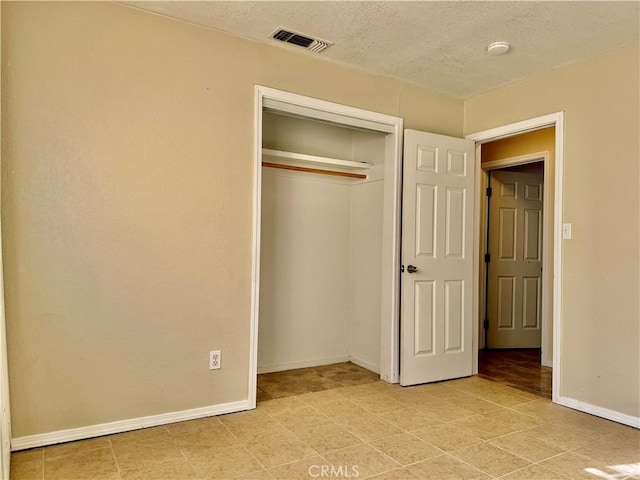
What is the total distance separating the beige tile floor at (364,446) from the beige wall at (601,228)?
0.96ft

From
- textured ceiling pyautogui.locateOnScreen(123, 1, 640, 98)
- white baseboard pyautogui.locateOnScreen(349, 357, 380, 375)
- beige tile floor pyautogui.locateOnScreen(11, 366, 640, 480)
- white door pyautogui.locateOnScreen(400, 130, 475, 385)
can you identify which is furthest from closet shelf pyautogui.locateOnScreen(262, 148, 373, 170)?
beige tile floor pyautogui.locateOnScreen(11, 366, 640, 480)

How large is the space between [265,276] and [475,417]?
2014mm

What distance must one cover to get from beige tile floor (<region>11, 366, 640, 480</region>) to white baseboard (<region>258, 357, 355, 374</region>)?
756 mm

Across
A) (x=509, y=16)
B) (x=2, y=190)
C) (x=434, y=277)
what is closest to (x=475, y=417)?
(x=434, y=277)

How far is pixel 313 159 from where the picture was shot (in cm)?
386

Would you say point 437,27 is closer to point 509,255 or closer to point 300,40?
point 300,40

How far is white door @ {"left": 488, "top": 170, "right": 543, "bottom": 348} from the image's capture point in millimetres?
5148

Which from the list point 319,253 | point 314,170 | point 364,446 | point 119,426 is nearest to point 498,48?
point 314,170

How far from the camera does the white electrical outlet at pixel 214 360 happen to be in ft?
9.48

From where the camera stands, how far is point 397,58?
3.25m

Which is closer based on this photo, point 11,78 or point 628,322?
point 11,78

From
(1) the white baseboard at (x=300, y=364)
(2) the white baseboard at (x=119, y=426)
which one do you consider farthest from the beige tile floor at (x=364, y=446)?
(1) the white baseboard at (x=300, y=364)

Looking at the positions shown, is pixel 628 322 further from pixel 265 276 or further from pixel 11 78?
pixel 11 78

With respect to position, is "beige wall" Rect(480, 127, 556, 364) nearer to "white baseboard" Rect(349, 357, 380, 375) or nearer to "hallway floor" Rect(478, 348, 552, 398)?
"hallway floor" Rect(478, 348, 552, 398)
